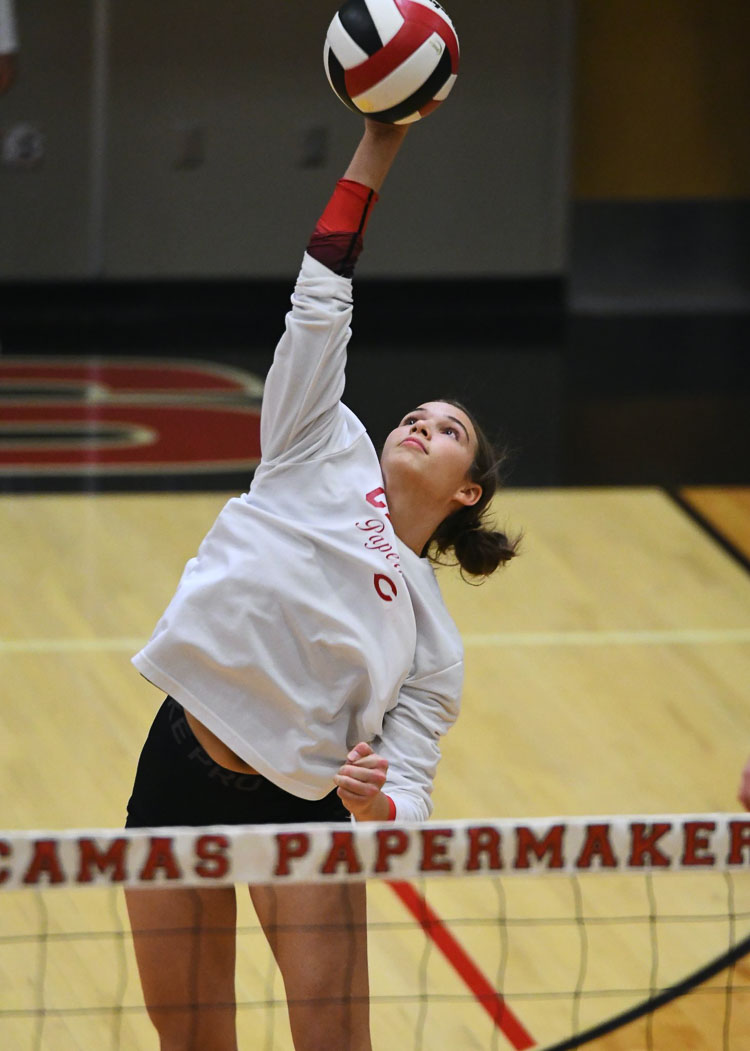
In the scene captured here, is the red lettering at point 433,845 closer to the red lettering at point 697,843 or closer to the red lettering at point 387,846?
the red lettering at point 387,846

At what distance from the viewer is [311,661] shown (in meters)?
3.03

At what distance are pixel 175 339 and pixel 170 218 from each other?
1.30 metres

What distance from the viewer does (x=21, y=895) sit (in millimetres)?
4902

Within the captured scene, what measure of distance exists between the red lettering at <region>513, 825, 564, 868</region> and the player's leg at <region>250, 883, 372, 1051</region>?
37 cm

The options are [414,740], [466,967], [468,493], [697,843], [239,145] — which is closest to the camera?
[697,843]

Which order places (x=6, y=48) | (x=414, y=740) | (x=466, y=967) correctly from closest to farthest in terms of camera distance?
(x=414, y=740) < (x=466, y=967) < (x=6, y=48)

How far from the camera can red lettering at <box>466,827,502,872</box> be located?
9.75 feet

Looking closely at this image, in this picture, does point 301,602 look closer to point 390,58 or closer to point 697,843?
point 697,843

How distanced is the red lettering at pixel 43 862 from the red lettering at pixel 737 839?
1.28 meters

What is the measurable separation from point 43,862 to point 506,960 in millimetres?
2226

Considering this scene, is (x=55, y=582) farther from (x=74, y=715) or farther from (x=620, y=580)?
(x=620, y=580)

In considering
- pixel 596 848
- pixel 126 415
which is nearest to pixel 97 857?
pixel 596 848

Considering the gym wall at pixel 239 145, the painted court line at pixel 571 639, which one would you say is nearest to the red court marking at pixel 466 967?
the painted court line at pixel 571 639

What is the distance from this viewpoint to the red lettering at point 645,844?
3.02m
